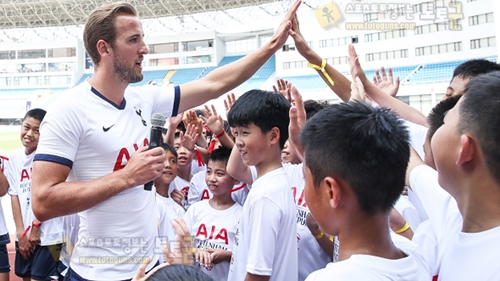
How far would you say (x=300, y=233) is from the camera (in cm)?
196

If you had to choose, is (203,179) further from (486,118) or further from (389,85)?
(486,118)

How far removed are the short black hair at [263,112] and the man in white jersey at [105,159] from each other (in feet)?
1.33

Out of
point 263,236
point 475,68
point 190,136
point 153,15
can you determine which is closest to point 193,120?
point 190,136

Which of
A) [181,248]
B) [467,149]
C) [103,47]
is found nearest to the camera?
[467,149]

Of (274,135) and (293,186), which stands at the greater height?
(274,135)

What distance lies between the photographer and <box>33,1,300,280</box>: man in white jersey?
4.57 ft

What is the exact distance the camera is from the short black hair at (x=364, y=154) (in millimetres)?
909

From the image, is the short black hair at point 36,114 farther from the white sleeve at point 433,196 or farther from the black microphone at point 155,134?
the white sleeve at point 433,196

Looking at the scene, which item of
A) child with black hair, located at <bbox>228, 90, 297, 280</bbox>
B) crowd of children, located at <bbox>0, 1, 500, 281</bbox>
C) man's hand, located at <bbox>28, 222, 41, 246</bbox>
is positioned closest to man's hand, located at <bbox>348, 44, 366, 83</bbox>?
crowd of children, located at <bbox>0, 1, 500, 281</bbox>

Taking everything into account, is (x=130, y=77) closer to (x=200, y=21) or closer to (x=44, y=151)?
(x=44, y=151)

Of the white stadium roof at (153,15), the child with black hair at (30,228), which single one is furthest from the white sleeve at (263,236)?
the white stadium roof at (153,15)

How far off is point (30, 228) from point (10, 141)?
21.3 metres

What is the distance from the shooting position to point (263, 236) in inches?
55.9

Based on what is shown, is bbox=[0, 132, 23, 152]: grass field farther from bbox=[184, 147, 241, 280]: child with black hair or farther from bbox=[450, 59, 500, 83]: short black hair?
bbox=[450, 59, 500, 83]: short black hair
